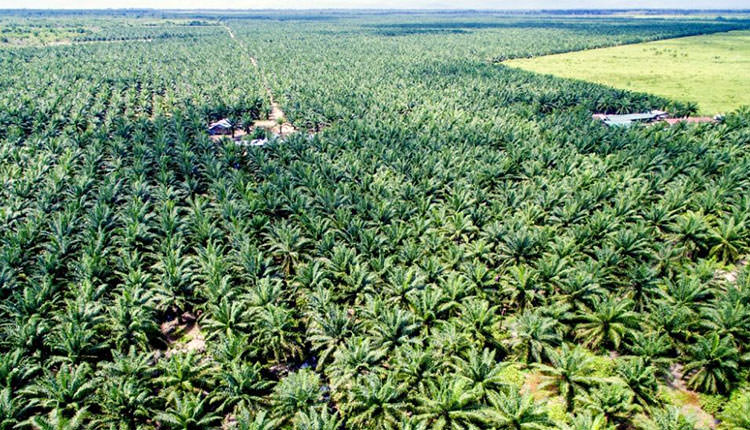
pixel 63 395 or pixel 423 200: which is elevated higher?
pixel 423 200

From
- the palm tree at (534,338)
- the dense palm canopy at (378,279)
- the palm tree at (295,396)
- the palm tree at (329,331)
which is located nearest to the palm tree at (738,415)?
the dense palm canopy at (378,279)

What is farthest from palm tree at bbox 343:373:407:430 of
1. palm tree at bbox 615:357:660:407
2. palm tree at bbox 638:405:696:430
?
palm tree at bbox 615:357:660:407

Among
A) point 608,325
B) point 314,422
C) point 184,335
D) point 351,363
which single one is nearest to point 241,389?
point 314,422

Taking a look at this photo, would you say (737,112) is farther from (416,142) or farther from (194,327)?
(194,327)

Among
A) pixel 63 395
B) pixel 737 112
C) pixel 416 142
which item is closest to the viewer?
pixel 63 395

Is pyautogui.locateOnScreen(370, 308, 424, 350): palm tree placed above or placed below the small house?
below

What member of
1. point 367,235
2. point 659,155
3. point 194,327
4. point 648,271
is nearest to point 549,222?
point 648,271

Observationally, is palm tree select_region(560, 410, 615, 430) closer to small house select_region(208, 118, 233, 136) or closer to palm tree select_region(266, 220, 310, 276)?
palm tree select_region(266, 220, 310, 276)
